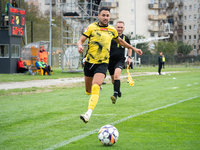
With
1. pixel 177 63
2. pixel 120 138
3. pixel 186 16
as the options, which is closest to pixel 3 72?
pixel 120 138

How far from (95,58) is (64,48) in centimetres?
2435

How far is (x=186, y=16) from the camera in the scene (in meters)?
101

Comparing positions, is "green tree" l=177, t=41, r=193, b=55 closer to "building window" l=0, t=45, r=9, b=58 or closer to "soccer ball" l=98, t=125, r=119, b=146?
"building window" l=0, t=45, r=9, b=58

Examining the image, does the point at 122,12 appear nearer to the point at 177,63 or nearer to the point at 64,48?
the point at 177,63

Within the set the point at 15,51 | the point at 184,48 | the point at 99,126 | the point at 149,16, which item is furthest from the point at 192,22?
the point at 99,126

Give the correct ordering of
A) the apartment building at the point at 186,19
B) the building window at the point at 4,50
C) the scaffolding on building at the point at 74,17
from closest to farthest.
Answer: the building window at the point at 4,50
the scaffolding on building at the point at 74,17
the apartment building at the point at 186,19

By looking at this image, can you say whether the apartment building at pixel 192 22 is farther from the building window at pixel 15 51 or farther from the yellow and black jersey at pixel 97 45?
the yellow and black jersey at pixel 97 45

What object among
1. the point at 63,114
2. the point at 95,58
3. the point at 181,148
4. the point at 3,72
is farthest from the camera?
the point at 3,72

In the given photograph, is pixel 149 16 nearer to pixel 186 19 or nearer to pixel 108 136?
pixel 186 19

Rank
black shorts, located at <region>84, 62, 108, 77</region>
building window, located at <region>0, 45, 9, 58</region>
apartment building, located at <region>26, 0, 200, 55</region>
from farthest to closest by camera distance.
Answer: apartment building, located at <region>26, 0, 200, 55</region> < building window, located at <region>0, 45, 9, 58</region> < black shorts, located at <region>84, 62, 108, 77</region>

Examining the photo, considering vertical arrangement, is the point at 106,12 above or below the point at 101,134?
above

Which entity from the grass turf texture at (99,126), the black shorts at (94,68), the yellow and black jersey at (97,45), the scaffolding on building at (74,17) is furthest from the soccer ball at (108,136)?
the scaffolding on building at (74,17)

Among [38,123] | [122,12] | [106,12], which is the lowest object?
[38,123]

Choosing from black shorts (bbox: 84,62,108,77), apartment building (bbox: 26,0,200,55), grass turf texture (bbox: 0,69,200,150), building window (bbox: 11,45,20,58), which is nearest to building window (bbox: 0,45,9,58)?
building window (bbox: 11,45,20,58)
